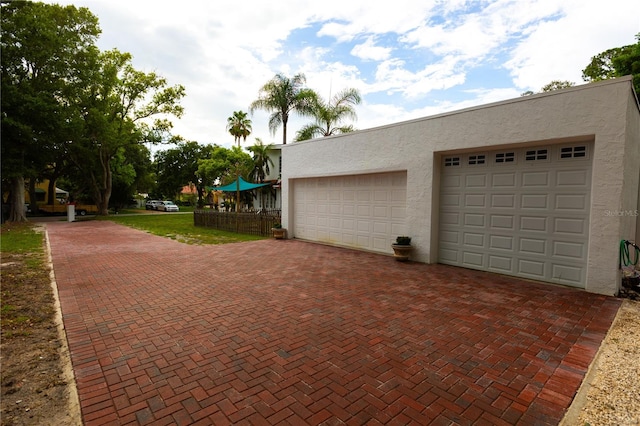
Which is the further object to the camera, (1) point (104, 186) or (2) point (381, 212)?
(1) point (104, 186)

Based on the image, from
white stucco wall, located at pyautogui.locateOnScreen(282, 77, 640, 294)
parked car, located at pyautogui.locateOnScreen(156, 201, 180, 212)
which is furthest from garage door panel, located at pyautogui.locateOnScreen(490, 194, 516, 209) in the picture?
parked car, located at pyautogui.locateOnScreen(156, 201, 180, 212)

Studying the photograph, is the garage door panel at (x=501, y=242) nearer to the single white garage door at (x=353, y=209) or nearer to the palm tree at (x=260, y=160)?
the single white garage door at (x=353, y=209)

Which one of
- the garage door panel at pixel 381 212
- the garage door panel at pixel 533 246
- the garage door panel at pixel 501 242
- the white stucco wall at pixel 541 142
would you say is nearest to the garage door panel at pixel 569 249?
the garage door panel at pixel 533 246

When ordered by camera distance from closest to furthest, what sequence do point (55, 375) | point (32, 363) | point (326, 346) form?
point (55, 375)
point (32, 363)
point (326, 346)

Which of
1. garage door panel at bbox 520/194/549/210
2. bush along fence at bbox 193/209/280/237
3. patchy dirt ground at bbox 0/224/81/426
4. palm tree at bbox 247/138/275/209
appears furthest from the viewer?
palm tree at bbox 247/138/275/209

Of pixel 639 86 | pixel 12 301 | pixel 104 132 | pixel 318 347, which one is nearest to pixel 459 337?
pixel 318 347

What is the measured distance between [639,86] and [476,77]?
886 cm

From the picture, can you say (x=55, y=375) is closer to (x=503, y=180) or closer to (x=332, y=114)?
(x=503, y=180)

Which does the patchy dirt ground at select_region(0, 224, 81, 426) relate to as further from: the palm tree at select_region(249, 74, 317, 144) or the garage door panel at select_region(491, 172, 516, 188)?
the palm tree at select_region(249, 74, 317, 144)

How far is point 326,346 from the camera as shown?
366cm

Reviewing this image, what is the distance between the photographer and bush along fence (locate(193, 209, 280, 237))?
14.4 meters

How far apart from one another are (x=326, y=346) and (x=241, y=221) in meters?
12.6

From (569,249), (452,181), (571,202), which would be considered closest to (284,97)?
(452,181)

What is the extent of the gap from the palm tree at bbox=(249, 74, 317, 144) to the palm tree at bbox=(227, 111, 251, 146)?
14752 mm
